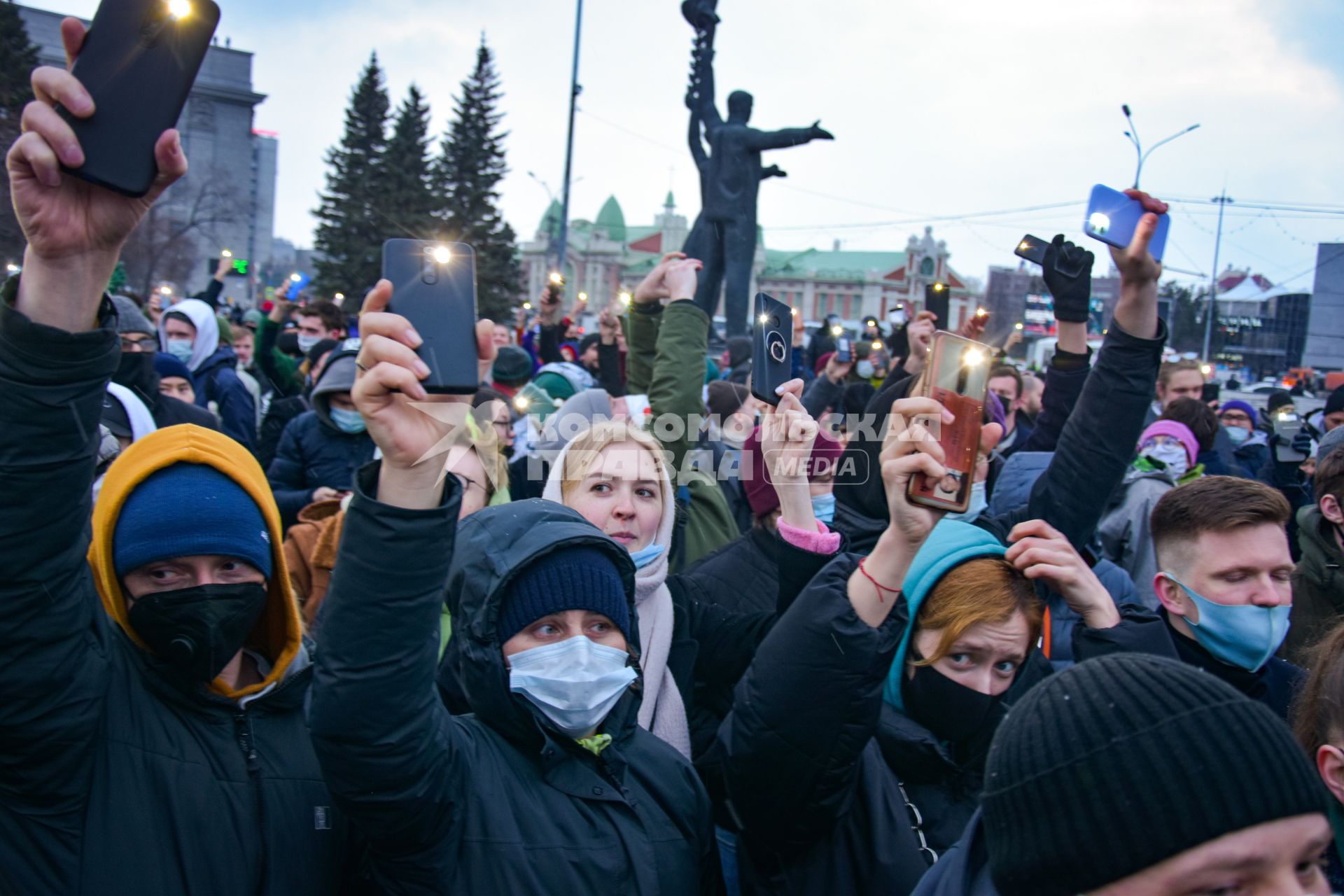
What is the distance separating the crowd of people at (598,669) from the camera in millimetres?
1311

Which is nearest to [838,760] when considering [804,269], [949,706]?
[949,706]

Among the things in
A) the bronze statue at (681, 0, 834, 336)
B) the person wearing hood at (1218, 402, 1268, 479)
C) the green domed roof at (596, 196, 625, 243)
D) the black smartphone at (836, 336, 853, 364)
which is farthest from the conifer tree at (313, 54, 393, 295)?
the green domed roof at (596, 196, 625, 243)

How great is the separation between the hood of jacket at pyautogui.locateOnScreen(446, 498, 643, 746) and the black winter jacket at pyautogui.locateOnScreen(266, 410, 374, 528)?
9.02 ft

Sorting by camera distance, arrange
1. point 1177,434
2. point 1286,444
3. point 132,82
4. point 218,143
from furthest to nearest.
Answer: point 218,143 < point 1286,444 < point 1177,434 < point 132,82

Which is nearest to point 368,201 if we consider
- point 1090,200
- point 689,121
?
point 689,121

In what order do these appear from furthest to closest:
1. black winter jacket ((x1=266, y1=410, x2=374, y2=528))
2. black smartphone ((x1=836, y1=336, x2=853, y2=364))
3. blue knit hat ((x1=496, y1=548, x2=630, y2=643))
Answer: black smartphone ((x1=836, y1=336, x2=853, y2=364)) → black winter jacket ((x1=266, y1=410, x2=374, y2=528)) → blue knit hat ((x1=496, y1=548, x2=630, y2=643))

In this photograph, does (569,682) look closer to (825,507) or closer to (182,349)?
(825,507)

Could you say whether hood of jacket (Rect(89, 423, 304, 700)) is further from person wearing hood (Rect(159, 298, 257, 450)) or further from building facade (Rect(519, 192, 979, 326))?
building facade (Rect(519, 192, 979, 326))

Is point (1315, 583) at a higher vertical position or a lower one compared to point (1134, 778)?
lower

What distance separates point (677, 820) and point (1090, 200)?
1930 millimetres

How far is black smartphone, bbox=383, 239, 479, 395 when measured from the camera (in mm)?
1475

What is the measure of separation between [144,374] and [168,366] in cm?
109

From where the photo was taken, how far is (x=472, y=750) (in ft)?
6.03

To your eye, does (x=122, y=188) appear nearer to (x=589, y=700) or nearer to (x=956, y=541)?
(x=589, y=700)
